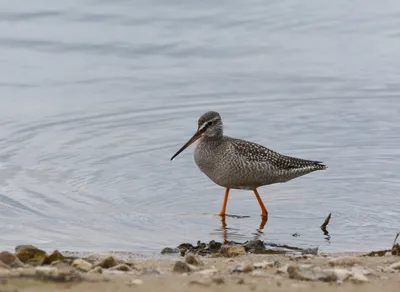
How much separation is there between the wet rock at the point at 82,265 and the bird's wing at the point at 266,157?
5.25 meters

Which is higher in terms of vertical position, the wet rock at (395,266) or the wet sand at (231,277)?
the wet sand at (231,277)

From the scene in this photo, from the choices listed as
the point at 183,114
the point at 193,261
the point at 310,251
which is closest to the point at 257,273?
the point at 193,261

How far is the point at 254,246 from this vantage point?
33.7ft

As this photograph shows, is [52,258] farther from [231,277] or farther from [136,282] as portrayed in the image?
[231,277]

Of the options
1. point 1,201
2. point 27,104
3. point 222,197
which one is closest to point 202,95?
point 27,104

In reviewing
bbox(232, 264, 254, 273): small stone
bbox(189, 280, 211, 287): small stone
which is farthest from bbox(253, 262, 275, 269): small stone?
bbox(189, 280, 211, 287): small stone

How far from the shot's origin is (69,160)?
1416cm

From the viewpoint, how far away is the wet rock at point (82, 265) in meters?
7.80

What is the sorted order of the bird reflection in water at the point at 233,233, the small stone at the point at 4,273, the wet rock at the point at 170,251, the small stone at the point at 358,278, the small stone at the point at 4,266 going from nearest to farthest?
1. the small stone at the point at 4,273
2. the small stone at the point at 358,278
3. the small stone at the point at 4,266
4. the wet rock at the point at 170,251
5. the bird reflection in water at the point at 233,233

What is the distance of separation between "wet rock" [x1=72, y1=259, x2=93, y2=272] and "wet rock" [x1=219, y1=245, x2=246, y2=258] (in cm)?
186

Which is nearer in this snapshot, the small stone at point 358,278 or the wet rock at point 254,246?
the small stone at point 358,278

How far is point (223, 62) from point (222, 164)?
607 centimetres

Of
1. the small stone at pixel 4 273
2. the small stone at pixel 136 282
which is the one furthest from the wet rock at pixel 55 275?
the small stone at pixel 136 282

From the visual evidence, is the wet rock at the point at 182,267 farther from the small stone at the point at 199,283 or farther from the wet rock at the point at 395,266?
the wet rock at the point at 395,266
